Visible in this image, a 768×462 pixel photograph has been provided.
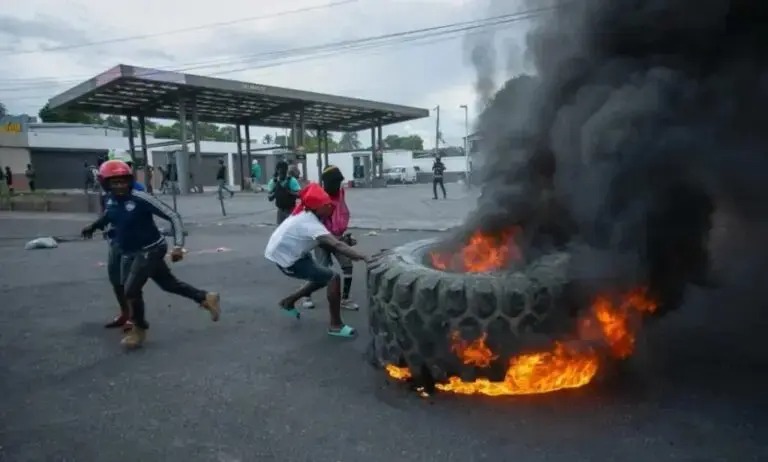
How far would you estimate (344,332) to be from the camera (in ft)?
16.5

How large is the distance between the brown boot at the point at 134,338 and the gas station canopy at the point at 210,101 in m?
20.7

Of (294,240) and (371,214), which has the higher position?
(294,240)

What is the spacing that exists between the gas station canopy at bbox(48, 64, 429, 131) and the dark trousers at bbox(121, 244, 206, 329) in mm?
20330

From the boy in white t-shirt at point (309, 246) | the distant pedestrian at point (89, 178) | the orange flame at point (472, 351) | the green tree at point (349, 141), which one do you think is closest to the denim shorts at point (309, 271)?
the boy in white t-shirt at point (309, 246)

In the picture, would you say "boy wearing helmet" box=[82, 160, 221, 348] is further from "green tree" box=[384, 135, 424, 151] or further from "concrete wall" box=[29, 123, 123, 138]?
"green tree" box=[384, 135, 424, 151]

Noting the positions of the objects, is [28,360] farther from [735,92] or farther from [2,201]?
[2,201]

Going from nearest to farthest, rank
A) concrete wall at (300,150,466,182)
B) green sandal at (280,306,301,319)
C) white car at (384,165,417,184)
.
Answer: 1. green sandal at (280,306,301,319)
2. white car at (384,165,417,184)
3. concrete wall at (300,150,466,182)

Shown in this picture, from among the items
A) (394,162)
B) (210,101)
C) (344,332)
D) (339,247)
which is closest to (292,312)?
(344,332)

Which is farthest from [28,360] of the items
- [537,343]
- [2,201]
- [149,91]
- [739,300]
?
[149,91]

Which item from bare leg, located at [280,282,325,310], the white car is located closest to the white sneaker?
bare leg, located at [280,282,325,310]

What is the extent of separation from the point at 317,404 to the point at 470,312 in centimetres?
108

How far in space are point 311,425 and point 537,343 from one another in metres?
1.36

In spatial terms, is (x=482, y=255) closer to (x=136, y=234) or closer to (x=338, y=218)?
(x=338, y=218)

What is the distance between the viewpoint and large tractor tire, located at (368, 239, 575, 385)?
3.40m
